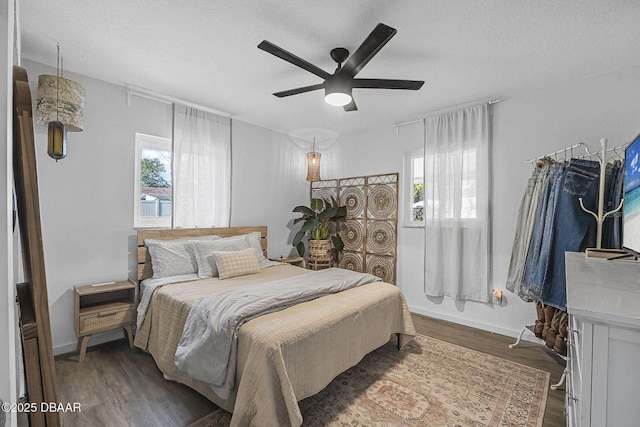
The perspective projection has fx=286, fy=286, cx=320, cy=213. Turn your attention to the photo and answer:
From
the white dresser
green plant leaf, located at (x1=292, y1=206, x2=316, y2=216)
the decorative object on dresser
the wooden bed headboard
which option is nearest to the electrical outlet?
the white dresser

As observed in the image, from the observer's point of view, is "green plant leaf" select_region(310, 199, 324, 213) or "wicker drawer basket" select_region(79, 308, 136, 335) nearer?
"wicker drawer basket" select_region(79, 308, 136, 335)

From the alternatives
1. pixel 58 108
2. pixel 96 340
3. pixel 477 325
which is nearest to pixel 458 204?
pixel 477 325

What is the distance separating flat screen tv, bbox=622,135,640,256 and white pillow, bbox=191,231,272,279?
10.4 feet

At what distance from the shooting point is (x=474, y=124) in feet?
10.9

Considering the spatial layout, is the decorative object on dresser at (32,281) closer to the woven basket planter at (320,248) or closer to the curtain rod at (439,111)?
the woven basket planter at (320,248)

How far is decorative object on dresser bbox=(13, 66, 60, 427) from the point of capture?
98cm

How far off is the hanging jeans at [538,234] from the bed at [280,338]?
1.04 m

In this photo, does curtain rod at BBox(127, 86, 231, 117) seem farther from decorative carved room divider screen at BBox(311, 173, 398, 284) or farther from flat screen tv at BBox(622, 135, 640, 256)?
flat screen tv at BBox(622, 135, 640, 256)

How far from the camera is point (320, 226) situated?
14.9 ft

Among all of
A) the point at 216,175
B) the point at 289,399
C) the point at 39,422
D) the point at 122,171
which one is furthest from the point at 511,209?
the point at 122,171

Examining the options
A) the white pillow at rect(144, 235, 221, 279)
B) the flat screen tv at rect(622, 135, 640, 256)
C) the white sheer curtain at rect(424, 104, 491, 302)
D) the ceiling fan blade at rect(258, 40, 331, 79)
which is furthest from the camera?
the white sheer curtain at rect(424, 104, 491, 302)

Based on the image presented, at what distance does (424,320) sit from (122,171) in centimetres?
388

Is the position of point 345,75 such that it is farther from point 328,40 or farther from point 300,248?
point 300,248

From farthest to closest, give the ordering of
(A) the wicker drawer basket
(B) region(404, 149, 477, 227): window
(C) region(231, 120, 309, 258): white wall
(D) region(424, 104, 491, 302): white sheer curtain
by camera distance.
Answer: (C) region(231, 120, 309, 258): white wall
(B) region(404, 149, 477, 227): window
(D) region(424, 104, 491, 302): white sheer curtain
(A) the wicker drawer basket
